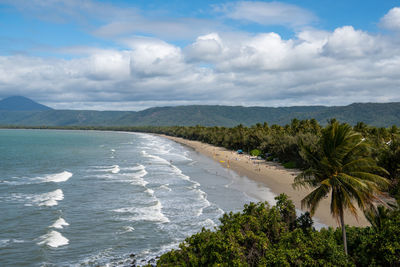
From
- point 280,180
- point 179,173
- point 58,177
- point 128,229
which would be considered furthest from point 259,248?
point 58,177

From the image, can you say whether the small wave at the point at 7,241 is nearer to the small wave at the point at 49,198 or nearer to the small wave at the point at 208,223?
the small wave at the point at 49,198

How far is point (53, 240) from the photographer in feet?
89.4

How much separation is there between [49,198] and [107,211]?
1075 centimetres

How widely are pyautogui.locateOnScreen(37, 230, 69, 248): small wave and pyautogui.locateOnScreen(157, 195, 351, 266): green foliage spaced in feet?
45.2

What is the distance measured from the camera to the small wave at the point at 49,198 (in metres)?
38.5

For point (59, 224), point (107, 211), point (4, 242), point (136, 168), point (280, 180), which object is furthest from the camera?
point (136, 168)

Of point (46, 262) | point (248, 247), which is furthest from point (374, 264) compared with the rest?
point (46, 262)

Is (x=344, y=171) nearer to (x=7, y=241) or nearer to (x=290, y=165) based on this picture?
(x=7, y=241)

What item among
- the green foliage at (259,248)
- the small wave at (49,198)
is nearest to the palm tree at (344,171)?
the green foliage at (259,248)

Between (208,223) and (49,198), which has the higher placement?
(208,223)

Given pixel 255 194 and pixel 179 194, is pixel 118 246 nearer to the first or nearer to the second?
pixel 179 194

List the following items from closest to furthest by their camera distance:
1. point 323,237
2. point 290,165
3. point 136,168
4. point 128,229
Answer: point 323,237 < point 128,229 < point 290,165 < point 136,168

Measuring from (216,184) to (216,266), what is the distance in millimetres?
36306

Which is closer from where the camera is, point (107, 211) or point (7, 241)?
point (7, 241)
